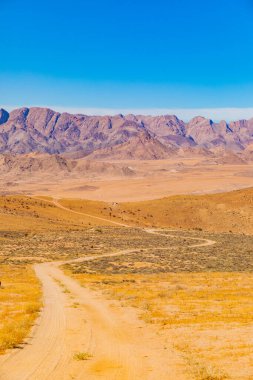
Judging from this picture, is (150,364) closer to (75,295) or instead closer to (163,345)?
(163,345)

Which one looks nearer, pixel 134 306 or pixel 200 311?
pixel 200 311

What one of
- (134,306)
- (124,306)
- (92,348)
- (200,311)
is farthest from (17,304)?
(92,348)

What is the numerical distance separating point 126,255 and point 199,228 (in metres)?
52.3

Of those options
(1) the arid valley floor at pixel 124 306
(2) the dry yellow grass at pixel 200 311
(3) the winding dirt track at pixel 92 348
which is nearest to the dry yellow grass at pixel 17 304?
(1) the arid valley floor at pixel 124 306

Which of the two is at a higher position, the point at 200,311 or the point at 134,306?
the point at 200,311

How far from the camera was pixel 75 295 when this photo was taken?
1232 inches

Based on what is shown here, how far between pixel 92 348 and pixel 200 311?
9841 mm

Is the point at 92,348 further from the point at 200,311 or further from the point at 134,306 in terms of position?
the point at 134,306

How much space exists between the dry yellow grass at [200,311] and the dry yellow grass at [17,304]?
16.1 feet

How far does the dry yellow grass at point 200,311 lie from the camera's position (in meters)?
15.7

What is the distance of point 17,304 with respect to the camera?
27375mm

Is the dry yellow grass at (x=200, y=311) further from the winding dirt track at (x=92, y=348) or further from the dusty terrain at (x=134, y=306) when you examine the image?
the winding dirt track at (x=92, y=348)

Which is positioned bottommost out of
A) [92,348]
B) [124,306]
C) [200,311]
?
[124,306]

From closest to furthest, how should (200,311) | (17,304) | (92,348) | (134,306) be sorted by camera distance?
(92,348) < (200,311) < (17,304) < (134,306)
